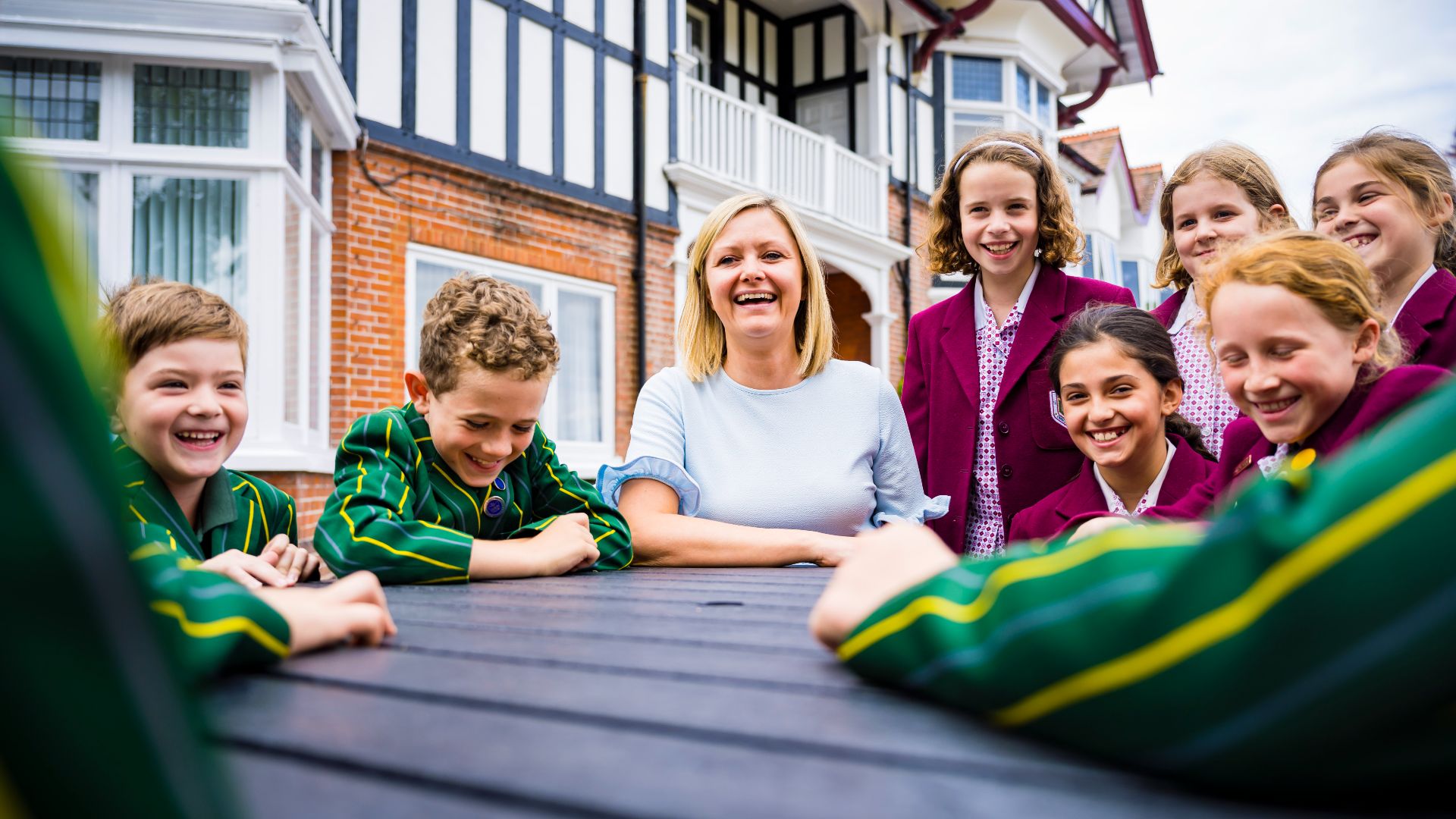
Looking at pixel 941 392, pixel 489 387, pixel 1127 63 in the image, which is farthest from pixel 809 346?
Answer: pixel 1127 63

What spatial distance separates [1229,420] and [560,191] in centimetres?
672

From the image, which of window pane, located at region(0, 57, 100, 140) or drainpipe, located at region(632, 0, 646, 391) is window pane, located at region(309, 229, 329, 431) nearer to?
window pane, located at region(0, 57, 100, 140)

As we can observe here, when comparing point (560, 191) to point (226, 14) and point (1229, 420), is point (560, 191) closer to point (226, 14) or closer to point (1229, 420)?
point (226, 14)

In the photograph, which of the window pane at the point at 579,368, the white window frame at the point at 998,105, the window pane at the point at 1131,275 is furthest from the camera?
the window pane at the point at 1131,275

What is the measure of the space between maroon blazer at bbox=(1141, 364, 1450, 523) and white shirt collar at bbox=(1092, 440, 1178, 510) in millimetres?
361

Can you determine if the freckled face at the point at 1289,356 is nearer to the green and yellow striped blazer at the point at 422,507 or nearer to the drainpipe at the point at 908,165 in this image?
the green and yellow striped blazer at the point at 422,507

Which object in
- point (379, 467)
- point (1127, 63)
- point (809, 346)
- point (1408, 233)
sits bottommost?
point (379, 467)

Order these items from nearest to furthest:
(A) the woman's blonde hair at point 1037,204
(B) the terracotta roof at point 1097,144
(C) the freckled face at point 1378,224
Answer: (C) the freckled face at point 1378,224 → (A) the woman's blonde hair at point 1037,204 → (B) the terracotta roof at point 1097,144

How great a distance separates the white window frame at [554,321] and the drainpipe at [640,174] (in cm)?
26

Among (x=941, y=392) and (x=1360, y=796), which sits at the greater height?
(x=941, y=392)

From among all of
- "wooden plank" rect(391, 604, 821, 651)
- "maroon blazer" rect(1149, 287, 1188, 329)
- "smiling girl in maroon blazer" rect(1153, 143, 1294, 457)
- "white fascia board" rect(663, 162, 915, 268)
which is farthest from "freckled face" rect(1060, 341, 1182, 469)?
"white fascia board" rect(663, 162, 915, 268)

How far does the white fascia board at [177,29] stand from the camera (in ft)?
17.3

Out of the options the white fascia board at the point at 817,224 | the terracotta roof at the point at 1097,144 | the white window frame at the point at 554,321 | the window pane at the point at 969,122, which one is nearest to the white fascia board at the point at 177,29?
the white window frame at the point at 554,321

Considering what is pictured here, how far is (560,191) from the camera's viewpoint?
8383 millimetres
